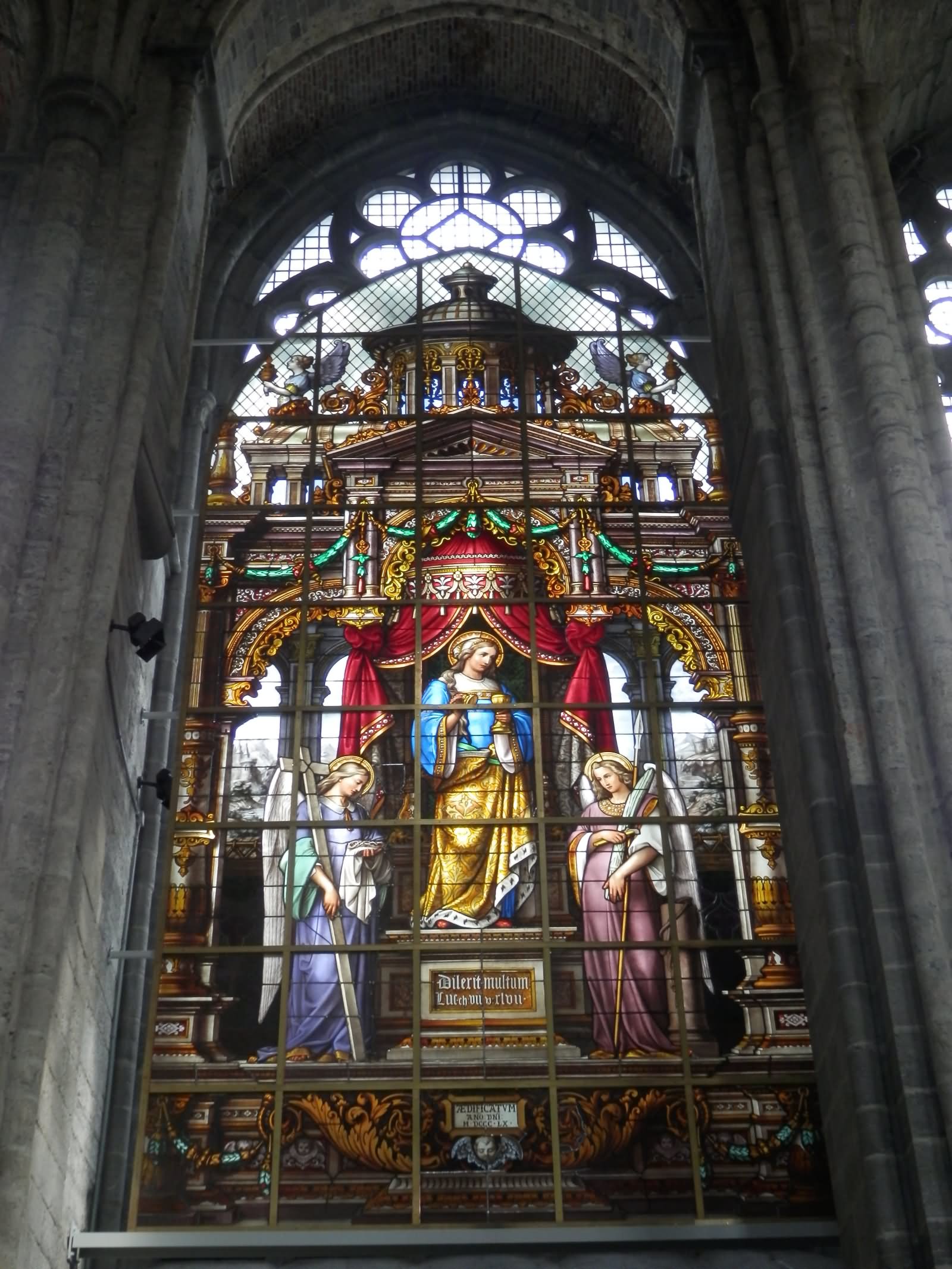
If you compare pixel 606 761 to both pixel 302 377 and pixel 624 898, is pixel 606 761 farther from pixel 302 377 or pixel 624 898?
pixel 302 377

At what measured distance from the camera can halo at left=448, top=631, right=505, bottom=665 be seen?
1297 centimetres

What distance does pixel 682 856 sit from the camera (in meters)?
12.0

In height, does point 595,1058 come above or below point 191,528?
below

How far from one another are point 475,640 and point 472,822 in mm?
1657

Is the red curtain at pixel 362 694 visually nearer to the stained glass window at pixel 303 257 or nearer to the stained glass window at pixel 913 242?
the stained glass window at pixel 303 257

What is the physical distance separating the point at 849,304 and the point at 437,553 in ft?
12.5

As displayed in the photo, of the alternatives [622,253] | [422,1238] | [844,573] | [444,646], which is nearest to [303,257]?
[622,253]

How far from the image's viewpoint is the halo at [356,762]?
12336 millimetres

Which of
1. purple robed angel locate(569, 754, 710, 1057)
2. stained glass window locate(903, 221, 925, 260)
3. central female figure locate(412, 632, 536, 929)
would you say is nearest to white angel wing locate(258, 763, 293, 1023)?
central female figure locate(412, 632, 536, 929)

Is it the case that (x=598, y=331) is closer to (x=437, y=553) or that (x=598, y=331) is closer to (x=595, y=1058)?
(x=437, y=553)

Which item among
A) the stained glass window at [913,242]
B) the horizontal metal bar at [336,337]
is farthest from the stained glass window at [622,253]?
the stained glass window at [913,242]

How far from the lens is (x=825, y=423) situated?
35.9 ft

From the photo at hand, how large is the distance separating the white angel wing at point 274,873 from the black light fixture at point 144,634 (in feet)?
5.08

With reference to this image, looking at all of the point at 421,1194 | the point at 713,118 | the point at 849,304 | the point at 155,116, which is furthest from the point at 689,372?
the point at 421,1194
